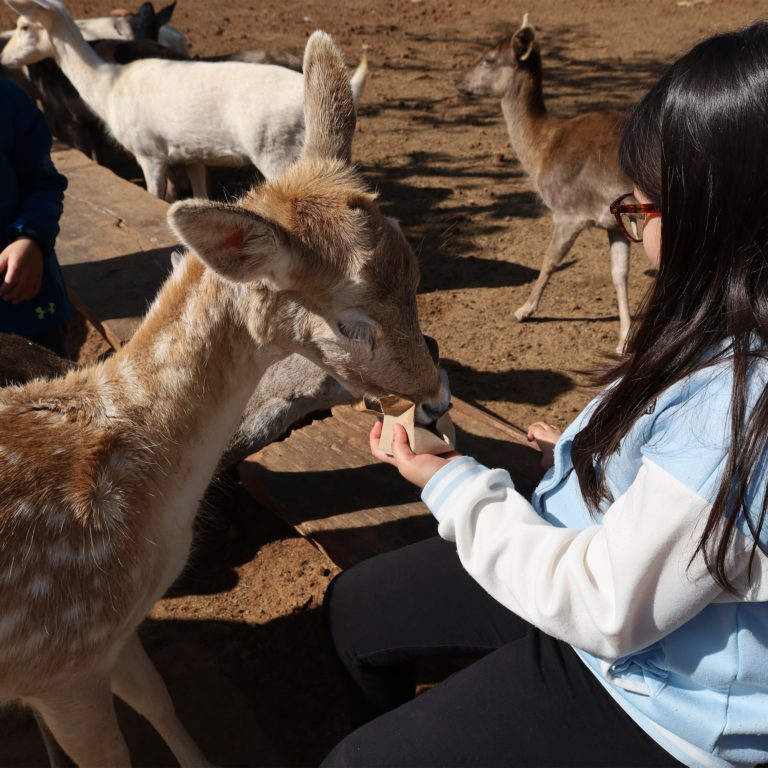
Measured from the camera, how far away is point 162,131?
21.6ft

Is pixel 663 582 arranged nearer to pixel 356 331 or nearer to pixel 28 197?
pixel 356 331

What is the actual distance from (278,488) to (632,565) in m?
2.20

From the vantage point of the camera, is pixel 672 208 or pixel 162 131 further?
pixel 162 131

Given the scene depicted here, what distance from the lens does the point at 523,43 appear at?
21.0ft

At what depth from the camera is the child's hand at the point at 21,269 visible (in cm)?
309

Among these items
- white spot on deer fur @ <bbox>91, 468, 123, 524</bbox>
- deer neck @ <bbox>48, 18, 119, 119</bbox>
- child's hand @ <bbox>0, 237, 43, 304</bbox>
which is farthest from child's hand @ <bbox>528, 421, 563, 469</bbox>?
deer neck @ <bbox>48, 18, 119, 119</bbox>

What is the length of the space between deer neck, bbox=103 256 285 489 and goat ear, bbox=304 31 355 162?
1.88ft

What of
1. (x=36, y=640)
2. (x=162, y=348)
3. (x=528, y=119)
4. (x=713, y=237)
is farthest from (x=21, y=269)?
(x=528, y=119)

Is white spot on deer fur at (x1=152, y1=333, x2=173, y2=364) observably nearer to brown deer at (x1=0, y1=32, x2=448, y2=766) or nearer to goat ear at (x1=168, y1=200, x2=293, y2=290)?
brown deer at (x1=0, y1=32, x2=448, y2=766)

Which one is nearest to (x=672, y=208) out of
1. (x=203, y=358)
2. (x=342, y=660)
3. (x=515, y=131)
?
(x=203, y=358)

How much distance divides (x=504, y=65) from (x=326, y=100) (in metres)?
4.63

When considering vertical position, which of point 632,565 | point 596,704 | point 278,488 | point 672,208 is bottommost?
point 278,488

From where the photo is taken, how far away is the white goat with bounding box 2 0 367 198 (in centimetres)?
612

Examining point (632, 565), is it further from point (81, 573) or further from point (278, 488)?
point (278, 488)
